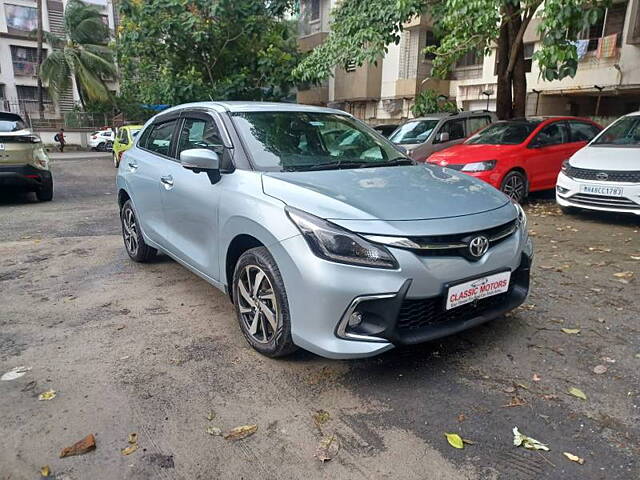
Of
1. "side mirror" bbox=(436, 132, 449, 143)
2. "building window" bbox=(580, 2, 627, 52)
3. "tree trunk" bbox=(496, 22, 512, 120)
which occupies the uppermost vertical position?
"building window" bbox=(580, 2, 627, 52)

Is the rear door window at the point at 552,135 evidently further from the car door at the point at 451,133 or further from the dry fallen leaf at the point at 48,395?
the dry fallen leaf at the point at 48,395

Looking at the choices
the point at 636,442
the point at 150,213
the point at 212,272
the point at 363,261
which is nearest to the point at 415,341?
the point at 363,261

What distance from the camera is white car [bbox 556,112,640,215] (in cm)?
599

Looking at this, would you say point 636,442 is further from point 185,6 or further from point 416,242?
point 185,6

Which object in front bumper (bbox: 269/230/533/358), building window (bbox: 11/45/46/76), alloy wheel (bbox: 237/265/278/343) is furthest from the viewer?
building window (bbox: 11/45/46/76)

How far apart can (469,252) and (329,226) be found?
79cm

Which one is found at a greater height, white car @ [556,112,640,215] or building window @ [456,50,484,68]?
building window @ [456,50,484,68]

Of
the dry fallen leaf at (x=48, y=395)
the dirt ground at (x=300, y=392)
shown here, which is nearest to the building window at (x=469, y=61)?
the dirt ground at (x=300, y=392)

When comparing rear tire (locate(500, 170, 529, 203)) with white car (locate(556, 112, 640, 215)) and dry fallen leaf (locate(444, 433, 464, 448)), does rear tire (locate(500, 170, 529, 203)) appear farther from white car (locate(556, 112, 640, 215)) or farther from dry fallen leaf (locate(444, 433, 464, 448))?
dry fallen leaf (locate(444, 433, 464, 448))

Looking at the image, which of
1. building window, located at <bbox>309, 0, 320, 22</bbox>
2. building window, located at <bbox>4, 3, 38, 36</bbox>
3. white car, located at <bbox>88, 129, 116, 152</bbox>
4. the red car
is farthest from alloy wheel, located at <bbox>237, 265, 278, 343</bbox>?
building window, located at <bbox>4, 3, 38, 36</bbox>

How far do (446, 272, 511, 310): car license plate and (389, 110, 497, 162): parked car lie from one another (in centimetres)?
714

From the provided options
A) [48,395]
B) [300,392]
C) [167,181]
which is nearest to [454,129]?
[167,181]

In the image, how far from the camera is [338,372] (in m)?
2.89

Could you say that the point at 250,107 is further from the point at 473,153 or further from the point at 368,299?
the point at 473,153
